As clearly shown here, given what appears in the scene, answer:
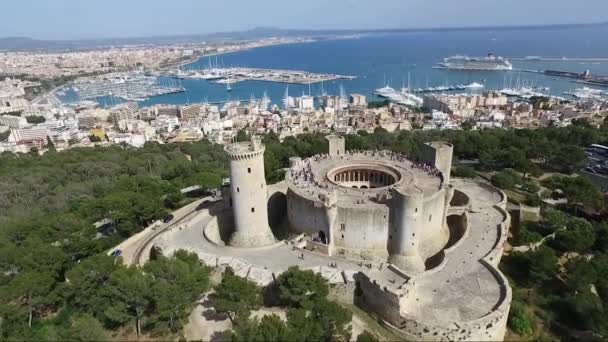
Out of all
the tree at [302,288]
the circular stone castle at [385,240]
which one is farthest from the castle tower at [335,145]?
the tree at [302,288]

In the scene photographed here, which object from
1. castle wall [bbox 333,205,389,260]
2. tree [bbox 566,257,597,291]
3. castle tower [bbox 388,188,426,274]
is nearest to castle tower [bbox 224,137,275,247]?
castle wall [bbox 333,205,389,260]

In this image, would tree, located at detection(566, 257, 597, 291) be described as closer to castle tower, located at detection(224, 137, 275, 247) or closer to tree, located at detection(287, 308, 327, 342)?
tree, located at detection(287, 308, 327, 342)

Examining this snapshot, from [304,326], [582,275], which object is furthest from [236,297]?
[582,275]

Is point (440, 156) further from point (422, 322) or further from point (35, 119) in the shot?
point (35, 119)

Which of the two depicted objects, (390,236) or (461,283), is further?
(390,236)

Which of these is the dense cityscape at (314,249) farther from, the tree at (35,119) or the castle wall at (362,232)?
the tree at (35,119)

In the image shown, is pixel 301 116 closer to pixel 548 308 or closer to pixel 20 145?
pixel 20 145
